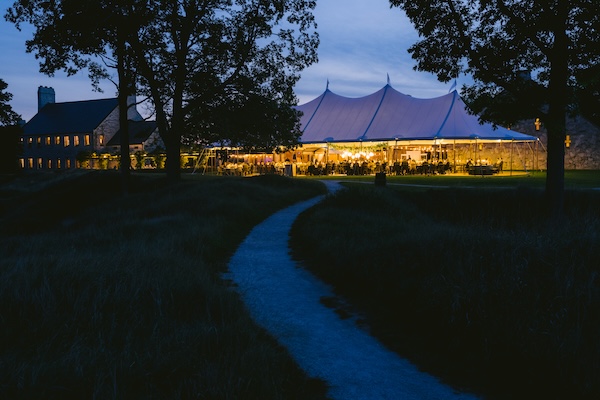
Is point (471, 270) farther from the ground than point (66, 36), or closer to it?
closer to it

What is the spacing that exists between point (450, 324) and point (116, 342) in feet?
10.7

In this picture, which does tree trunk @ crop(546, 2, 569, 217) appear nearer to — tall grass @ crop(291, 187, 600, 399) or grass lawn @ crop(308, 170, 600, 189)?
grass lawn @ crop(308, 170, 600, 189)

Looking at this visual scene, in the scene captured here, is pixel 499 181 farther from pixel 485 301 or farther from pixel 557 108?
pixel 485 301

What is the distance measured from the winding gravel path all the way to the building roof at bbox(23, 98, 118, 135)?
163 ft

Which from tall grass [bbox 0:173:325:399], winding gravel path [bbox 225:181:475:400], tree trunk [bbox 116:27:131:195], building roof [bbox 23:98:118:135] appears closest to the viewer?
tall grass [bbox 0:173:325:399]

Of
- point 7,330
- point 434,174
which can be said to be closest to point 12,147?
point 434,174

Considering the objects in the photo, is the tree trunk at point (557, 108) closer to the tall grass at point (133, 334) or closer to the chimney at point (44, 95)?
the tall grass at point (133, 334)

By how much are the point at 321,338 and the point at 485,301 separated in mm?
1751

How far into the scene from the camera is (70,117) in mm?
55438

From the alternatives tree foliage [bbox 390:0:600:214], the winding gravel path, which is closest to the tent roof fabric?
tree foliage [bbox 390:0:600:214]

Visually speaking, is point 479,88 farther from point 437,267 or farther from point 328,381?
point 328,381

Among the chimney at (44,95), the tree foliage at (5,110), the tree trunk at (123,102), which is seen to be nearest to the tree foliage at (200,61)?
the tree trunk at (123,102)

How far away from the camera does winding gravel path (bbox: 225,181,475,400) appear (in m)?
3.99

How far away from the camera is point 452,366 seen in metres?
4.47
